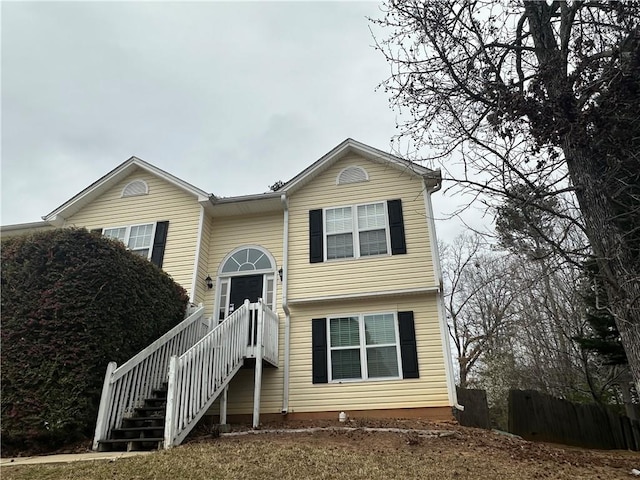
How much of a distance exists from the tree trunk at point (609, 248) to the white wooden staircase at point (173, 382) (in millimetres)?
6394

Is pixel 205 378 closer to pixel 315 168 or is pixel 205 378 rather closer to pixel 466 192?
pixel 466 192

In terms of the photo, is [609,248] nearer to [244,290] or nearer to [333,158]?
[333,158]

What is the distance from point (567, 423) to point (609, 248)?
19.5 ft

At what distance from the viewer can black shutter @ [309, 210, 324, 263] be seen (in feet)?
35.8

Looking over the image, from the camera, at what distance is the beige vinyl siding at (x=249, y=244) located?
10.1 metres

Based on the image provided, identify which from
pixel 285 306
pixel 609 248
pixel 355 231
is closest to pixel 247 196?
pixel 355 231

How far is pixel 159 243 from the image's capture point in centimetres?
1180

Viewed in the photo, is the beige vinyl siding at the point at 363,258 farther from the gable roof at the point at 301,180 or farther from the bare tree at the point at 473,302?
the bare tree at the point at 473,302

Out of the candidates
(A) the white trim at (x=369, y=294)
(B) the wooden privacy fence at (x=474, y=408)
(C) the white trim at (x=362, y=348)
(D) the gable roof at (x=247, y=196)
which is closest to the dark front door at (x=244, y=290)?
(A) the white trim at (x=369, y=294)

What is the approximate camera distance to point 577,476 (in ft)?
16.8

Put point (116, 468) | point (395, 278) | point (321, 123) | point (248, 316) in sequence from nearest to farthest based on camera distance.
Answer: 1. point (116, 468)
2. point (248, 316)
3. point (395, 278)
4. point (321, 123)

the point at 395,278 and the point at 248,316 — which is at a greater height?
the point at 395,278

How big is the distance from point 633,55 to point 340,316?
7.41 metres

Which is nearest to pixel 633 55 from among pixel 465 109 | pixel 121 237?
pixel 465 109
